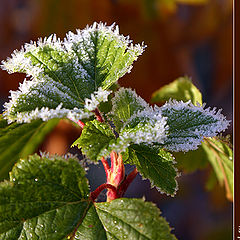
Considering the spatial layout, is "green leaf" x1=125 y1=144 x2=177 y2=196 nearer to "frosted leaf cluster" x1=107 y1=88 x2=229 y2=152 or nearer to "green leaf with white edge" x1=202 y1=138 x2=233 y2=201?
"frosted leaf cluster" x1=107 y1=88 x2=229 y2=152

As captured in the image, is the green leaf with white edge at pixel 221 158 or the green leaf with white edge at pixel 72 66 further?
the green leaf with white edge at pixel 221 158

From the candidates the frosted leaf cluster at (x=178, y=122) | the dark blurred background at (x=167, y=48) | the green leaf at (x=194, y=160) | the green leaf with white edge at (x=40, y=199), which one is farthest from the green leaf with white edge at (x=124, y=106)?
the dark blurred background at (x=167, y=48)

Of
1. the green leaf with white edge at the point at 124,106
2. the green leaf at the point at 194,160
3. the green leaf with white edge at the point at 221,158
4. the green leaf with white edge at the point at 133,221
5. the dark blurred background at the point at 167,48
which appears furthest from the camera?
the dark blurred background at the point at 167,48

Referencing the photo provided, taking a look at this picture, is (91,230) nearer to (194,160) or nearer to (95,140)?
(95,140)

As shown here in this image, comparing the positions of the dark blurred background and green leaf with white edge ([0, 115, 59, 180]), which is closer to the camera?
green leaf with white edge ([0, 115, 59, 180])

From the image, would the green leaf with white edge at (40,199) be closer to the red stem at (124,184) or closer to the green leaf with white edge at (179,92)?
the red stem at (124,184)

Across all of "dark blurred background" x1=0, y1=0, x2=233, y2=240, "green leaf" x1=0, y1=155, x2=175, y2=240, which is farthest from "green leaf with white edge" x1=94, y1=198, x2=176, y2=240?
"dark blurred background" x1=0, y1=0, x2=233, y2=240

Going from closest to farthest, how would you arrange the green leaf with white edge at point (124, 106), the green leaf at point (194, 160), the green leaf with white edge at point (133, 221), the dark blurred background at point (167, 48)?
the green leaf with white edge at point (133, 221) → the green leaf with white edge at point (124, 106) → the green leaf at point (194, 160) → the dark blurred background at point (167, 48)

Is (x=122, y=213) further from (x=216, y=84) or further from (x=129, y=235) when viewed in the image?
(x=216, y=84)
